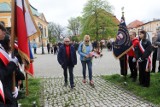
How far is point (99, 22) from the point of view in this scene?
65000 mm

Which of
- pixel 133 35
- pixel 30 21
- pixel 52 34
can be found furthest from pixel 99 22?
pixel 30 21

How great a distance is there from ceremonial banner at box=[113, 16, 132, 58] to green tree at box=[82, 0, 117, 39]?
176 ft

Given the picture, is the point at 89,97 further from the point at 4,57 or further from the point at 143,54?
the point at 4,57

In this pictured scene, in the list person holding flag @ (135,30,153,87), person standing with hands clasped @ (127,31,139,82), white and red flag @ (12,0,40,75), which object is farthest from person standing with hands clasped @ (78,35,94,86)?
white and red flag @ (12,0,40,75)

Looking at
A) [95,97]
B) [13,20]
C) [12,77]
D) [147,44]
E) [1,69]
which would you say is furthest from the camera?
[147,44]

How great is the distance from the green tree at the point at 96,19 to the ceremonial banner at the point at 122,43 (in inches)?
2114

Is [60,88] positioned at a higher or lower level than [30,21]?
lower

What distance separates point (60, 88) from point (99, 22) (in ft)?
183

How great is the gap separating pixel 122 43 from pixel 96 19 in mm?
54948

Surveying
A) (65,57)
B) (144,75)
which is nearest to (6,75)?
(65,57)

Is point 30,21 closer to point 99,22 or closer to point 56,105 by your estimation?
point 56,105

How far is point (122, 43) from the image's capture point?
1065cm

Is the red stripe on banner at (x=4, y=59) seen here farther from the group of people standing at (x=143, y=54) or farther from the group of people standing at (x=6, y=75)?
the group of people standing at (x=143, y=54)

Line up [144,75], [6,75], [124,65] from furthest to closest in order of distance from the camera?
[124,65]
[144,75]
[6,75]
